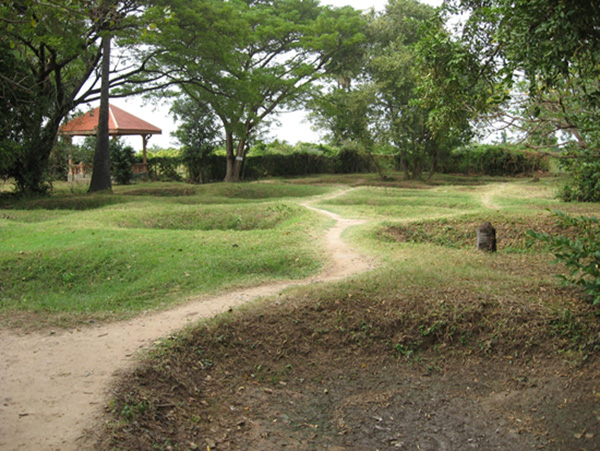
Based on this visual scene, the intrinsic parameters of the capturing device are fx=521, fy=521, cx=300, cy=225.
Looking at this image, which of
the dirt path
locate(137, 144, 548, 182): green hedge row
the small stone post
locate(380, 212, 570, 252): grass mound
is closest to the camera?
the dirt path

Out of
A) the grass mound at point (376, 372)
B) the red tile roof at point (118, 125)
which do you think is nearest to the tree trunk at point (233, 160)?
the red tile roof at point (118, 125)

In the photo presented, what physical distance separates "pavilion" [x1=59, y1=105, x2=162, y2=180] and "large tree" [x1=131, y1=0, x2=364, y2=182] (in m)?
4.07

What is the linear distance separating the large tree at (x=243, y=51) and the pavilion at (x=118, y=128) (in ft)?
13.4

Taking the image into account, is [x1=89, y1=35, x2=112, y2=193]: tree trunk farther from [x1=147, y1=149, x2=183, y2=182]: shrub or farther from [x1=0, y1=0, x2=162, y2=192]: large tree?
[x1=147, y1=149, x2=183, y2=182]: shrub

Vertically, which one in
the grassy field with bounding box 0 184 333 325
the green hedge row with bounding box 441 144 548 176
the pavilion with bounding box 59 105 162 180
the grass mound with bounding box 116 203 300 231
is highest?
the pavilion with bounding box 59 105 162 180

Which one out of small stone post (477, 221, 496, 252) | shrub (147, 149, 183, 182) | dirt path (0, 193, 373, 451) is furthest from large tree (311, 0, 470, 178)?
dirt path (0, 193, 373, 451)

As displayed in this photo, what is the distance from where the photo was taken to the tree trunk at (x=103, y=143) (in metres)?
17.8

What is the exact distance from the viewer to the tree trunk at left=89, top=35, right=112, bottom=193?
701 inches

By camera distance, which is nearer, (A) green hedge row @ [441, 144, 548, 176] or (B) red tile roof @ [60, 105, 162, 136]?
(B) red tile roof @ [60, 105, 162, 136]

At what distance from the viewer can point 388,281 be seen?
630cm

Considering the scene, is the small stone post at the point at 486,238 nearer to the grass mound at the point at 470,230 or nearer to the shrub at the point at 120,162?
the grass mound at the point at 470,230

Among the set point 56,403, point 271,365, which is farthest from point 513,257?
point 56,403

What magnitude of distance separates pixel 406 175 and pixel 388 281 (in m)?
20.1

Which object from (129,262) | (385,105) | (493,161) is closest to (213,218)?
(129,262)
